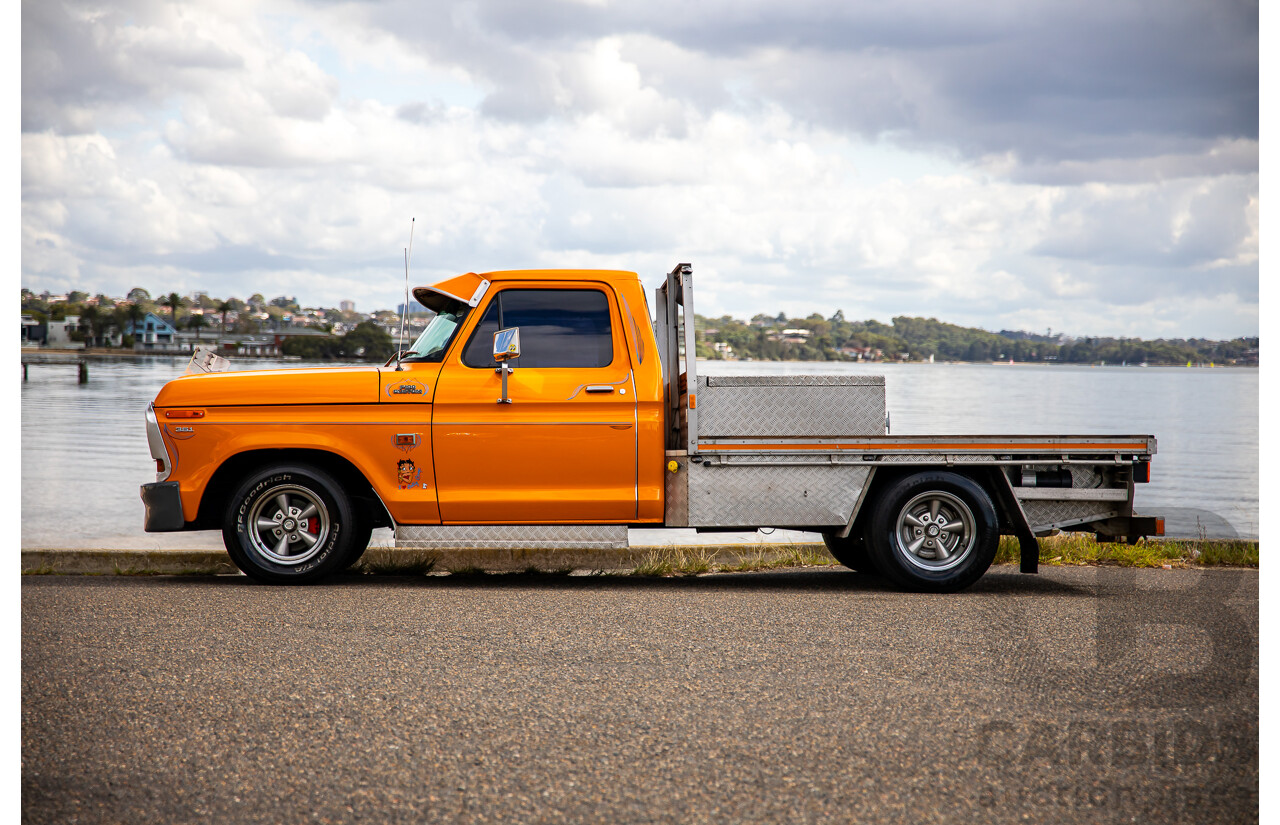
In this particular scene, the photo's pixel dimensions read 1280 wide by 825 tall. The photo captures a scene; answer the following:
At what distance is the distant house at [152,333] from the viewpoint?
468ft

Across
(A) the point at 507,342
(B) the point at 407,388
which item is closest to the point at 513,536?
(B) the point at 407,388

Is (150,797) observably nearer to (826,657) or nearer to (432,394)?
(826,657)

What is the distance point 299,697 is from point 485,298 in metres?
3.67

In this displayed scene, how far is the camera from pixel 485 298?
7375 millimetres

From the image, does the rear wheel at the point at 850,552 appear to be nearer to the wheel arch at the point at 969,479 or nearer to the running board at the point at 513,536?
the wheel arch at the point at 969,479

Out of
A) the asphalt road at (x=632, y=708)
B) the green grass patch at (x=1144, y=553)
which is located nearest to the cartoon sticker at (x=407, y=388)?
the asphalt road at (x=632, y=708)

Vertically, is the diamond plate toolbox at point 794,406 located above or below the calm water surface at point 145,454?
above

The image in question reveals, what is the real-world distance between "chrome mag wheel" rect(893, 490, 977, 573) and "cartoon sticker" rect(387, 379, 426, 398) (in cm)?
360

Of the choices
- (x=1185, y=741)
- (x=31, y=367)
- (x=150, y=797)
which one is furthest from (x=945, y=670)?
(x=31, y=367)

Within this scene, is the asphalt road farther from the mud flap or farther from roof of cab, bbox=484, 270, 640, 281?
roof of cab, bbox=484, 270, 640, 281

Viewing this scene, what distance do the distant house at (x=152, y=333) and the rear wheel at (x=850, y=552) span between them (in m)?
151

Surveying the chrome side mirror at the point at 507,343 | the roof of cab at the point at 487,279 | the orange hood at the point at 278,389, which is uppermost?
the roof of cab at the point at 487,279

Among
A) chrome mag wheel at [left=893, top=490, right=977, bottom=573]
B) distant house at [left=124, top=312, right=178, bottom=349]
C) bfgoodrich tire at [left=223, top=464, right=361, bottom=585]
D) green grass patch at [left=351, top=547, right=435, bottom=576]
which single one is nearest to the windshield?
bfgoodrich tire at [left=223, top=464, right=361, bottom=585]

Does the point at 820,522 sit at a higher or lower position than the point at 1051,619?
higher
